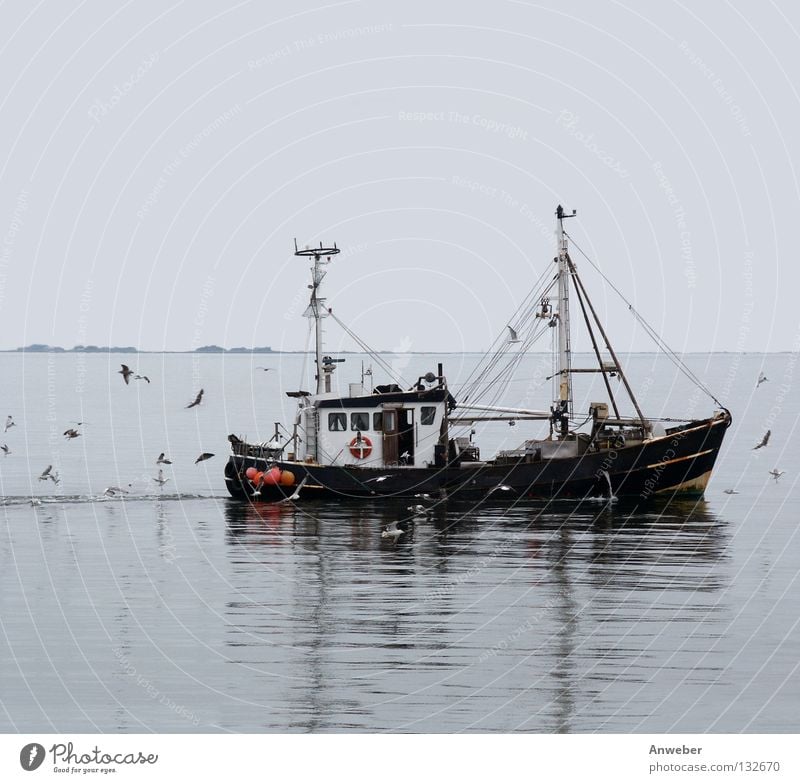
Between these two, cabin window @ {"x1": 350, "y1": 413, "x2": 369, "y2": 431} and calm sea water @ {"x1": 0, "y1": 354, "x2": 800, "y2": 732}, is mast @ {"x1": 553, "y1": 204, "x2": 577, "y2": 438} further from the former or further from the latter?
cabin window @ {"x1": 350, "y1": 413, "x2": 369, "y2": 431}

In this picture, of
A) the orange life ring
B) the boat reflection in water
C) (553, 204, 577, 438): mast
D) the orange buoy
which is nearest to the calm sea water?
the boat reflection in water

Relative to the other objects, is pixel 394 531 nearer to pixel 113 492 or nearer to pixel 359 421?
pixel 359 421

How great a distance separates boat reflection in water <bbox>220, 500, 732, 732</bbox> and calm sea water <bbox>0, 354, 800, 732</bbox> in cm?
8

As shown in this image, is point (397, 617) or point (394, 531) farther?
point (394, 531)

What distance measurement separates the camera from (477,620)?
31031 mm

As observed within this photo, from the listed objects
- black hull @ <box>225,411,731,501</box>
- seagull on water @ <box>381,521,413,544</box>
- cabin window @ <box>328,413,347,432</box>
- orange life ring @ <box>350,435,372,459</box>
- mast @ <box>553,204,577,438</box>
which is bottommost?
seagull on water @ <box>381,521,413,544</box>

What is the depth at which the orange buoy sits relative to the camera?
2165 inches

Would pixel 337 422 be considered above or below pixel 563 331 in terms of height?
below

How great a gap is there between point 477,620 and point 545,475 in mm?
23303

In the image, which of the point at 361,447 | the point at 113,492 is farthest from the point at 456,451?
the point at 113,492

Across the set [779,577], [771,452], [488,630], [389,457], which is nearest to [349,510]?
[389,457]

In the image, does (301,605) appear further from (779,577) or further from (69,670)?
(779,577)

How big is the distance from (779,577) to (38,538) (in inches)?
949

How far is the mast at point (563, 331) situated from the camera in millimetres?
54625
